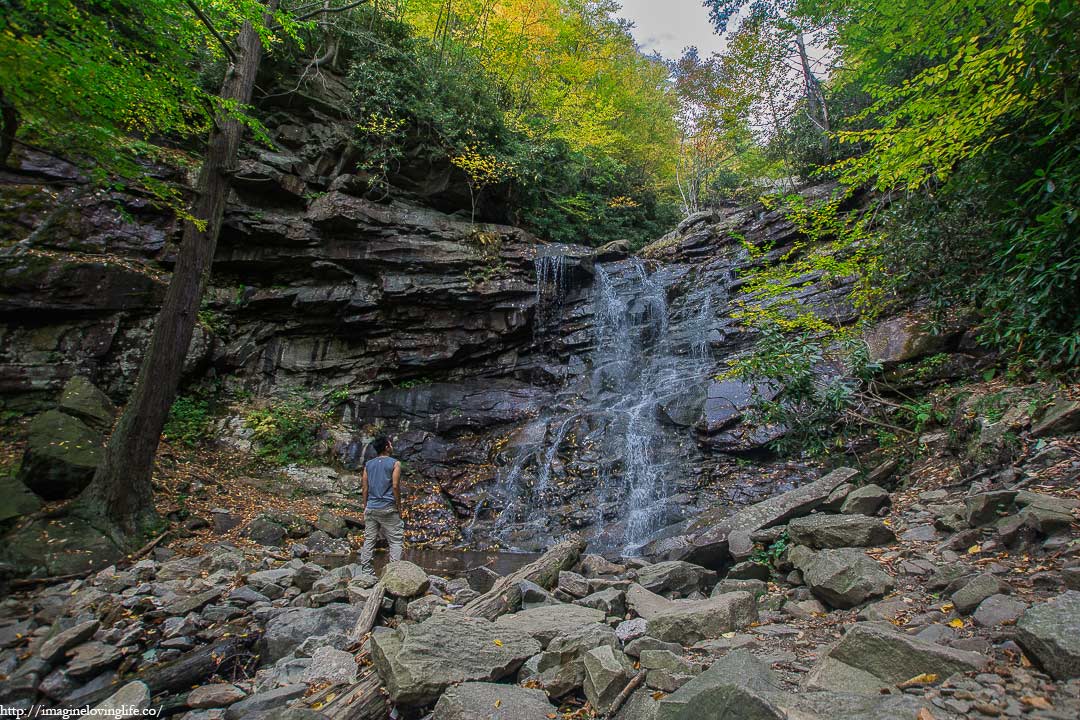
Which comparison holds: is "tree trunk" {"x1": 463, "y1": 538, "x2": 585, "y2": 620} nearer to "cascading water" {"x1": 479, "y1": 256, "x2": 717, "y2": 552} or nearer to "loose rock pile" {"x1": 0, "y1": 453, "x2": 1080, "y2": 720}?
"loose rock pile" {"x1": 0, "y1": 453, "x2": 1080, "y2": 720}

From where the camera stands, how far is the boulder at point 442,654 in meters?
2.58

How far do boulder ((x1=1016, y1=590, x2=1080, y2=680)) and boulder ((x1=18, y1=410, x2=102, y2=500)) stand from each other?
885cm

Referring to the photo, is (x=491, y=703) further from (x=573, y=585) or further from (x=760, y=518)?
(x=760, y=518)

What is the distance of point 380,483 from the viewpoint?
580 cm

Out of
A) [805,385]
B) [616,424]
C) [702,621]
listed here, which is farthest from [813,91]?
[702,621]

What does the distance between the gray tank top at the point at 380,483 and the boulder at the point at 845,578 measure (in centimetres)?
463

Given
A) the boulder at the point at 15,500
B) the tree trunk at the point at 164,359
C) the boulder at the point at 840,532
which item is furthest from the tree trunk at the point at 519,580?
the boulder at the point at 15,500

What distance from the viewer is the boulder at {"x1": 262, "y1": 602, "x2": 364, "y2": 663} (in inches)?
137

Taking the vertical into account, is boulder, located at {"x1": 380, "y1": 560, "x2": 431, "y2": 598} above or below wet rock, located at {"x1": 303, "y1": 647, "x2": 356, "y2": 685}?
above

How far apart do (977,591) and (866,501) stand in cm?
218

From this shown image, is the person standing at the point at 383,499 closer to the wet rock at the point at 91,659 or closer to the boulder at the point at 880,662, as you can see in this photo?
the wet rock at the point at 91,659

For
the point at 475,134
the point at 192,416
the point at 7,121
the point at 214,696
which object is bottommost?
the point at 214,696

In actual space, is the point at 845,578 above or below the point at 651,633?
above

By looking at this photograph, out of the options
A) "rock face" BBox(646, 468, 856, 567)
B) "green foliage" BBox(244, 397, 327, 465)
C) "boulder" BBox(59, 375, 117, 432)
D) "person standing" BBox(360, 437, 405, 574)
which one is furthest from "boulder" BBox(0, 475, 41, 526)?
"rock face" BBox(646, 468, 856, 567)
